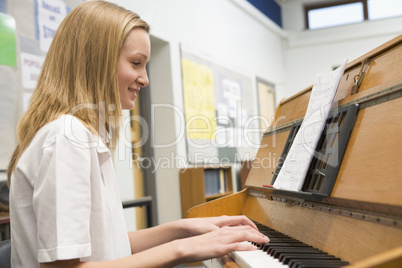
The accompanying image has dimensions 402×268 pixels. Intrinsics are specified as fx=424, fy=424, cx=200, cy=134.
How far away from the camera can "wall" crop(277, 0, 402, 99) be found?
784 centimetres

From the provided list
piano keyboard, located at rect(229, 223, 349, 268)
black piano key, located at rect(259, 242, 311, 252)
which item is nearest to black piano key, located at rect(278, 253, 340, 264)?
piano keyboard, located at rect(229, 223, 349, 268)

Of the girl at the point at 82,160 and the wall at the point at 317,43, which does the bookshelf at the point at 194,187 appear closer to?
the girl at the point at 82,160

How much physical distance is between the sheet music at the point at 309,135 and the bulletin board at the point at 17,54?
1.99m

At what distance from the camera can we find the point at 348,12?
8.15 m

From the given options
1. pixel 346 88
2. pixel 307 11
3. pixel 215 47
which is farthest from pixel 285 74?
pixel 346 88

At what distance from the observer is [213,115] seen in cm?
537

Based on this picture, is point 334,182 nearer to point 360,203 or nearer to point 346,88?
point 360,203

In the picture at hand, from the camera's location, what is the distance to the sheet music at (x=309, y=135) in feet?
4.64

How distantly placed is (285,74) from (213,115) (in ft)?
11.2

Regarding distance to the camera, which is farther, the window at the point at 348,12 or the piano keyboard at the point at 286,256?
the window at the point at 348,12

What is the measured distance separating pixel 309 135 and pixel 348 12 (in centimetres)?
747

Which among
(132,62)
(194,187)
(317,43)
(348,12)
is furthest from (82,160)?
(348,12)

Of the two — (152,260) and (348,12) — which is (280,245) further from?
(348,12)

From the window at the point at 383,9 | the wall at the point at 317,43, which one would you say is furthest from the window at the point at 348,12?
the wall at the point at 317,43
